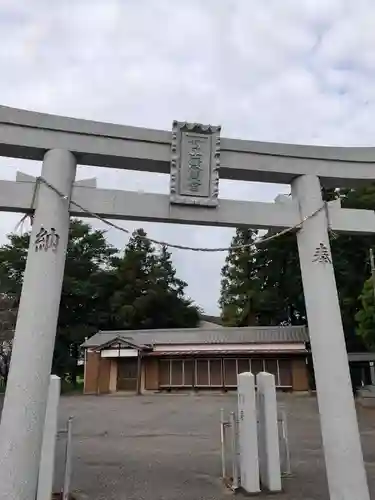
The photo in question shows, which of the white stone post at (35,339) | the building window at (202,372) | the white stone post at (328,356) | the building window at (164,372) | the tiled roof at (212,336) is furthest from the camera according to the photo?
the building window at (164,372)

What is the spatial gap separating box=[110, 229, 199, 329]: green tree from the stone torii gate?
26.8 meters

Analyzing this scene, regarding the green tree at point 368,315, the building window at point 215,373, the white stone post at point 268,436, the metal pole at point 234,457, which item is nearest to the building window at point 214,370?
the building window at point 215,373

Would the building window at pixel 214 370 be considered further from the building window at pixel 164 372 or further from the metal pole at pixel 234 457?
the metal pole at pixel 234 457

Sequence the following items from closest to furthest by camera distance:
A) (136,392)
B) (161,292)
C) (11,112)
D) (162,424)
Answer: (11,112), (162,424), (136,392), (161,292)

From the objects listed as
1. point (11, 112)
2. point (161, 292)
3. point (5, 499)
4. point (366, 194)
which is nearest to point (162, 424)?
point (5, 499)

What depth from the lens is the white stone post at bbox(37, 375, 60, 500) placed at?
15.8 feet

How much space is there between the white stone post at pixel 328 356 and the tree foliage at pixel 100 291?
26.9 meters

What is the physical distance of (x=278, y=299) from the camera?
Result: 95.6 feet

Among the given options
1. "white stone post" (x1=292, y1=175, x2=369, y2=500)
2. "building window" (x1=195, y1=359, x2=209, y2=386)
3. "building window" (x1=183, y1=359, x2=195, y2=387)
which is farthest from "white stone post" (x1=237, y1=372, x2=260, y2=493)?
"building window" (x1=183, y1=359, x2=195, y2=387)

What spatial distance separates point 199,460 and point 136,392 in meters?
16.7

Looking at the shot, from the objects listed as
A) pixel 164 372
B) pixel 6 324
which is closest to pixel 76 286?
pixel 6 324

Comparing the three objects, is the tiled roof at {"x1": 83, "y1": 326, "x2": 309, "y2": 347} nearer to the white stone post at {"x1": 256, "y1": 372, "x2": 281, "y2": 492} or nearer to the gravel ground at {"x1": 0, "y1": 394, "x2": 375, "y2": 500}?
the gravel ground at {"x1": 0, "y1": 394, "x2": 375, "y2": 500}

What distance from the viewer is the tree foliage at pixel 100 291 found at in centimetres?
3055

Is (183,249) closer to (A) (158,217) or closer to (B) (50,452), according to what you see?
(A) (158,217)
